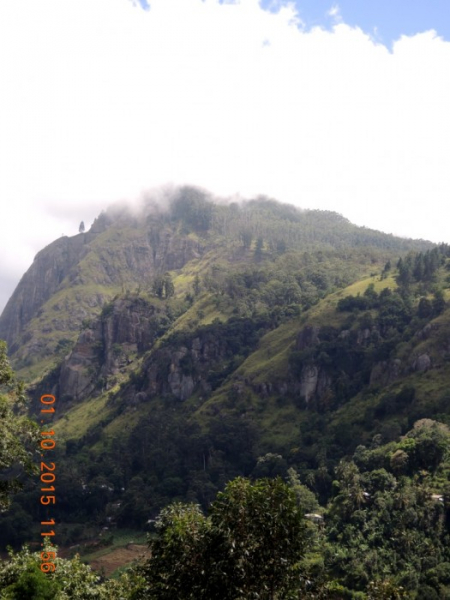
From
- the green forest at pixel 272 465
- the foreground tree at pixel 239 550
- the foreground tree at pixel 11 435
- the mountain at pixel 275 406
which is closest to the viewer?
the foreground tree at pixel 239 550

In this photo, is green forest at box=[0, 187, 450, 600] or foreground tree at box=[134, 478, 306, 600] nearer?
foreground tree at box=[134, 478, 306, 600]

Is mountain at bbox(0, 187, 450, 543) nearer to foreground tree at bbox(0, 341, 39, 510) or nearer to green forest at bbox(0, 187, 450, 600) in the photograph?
green forest at bbox(0, 187, 450, 600)

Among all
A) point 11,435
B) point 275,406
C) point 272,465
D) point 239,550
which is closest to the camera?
point 239,550

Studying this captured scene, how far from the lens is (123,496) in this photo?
141625 millimetres

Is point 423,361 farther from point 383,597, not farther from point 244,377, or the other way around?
point 383,597

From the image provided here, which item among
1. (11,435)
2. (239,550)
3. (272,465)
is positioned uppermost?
(11,435)

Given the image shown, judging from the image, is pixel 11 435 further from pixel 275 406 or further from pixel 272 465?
pixel 275 406

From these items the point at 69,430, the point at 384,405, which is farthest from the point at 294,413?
the point at 69,430

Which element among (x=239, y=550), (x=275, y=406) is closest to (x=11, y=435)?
(x=239, y=550)

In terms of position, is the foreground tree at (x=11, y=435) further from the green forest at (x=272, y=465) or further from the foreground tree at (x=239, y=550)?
the foreground tree at (x=239, y=550)

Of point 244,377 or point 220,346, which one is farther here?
point 220,346

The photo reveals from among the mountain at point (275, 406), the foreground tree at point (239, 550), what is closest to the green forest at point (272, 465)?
the foreground tree at point (239, 550)

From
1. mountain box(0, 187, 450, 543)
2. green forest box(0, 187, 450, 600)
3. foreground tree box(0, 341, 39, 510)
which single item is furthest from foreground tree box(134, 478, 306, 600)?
mountain box(0, 187, 450, 543)

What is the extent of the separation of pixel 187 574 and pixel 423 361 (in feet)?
415
